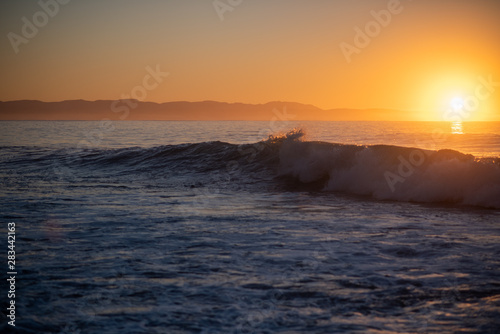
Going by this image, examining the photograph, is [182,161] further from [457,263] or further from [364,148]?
[457,263]

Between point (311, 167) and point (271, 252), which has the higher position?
point (311, 167)

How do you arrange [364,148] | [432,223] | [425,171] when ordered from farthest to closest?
[364,148]
[425,171]
[432,223]

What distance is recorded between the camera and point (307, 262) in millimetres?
6383

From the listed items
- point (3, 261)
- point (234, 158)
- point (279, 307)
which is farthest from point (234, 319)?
point (234, 158)

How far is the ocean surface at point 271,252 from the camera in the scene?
4.51 m

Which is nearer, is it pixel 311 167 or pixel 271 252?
pixel 271 252

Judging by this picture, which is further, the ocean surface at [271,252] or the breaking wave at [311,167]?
the breaking wave at [311,167]

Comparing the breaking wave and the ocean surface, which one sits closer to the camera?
the ocean surface

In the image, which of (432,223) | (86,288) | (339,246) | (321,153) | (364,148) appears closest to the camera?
(86,288)

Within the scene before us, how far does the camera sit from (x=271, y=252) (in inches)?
274

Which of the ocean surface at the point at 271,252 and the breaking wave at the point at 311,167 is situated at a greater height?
the breaking wave at the point at 311,167

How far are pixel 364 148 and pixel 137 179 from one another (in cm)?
943

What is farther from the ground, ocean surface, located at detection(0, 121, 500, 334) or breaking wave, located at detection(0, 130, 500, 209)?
breaking wave, located at detection(0, 130, 500, 209)

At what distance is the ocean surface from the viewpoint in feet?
14.8
